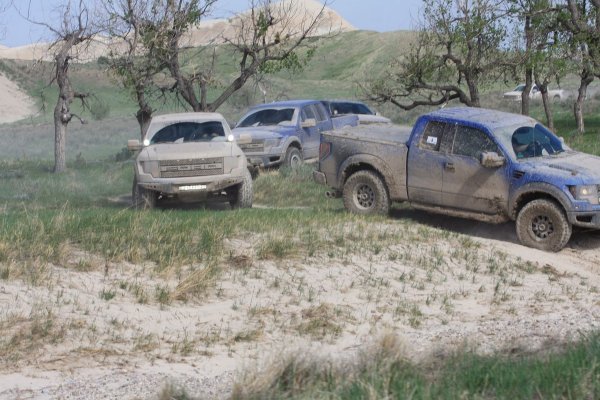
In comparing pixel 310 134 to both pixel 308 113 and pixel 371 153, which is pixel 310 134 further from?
pixel 371 153

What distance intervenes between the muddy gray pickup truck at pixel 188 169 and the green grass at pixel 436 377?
936 cm

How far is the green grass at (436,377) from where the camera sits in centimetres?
563

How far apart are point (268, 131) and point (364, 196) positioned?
7520mm

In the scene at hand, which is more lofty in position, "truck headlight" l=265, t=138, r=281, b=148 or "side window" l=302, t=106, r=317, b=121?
"side window" l=302, t=106, r=317, b=121

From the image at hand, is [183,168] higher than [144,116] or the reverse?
the reverse

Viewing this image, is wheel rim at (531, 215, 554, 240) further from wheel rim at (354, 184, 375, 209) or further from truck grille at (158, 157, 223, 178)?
truck grille at (158, 157, 223, 178)

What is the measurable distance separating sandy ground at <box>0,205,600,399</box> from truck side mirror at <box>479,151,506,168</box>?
4.34 ft

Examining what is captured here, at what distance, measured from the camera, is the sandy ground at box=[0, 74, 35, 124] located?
7794cm

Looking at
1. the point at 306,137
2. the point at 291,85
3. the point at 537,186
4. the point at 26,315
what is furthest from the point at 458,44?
the point at 291,85

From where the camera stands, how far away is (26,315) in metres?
8.66

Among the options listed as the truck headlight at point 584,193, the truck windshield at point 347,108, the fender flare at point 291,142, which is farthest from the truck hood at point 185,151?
the truck windshield at point 347,108

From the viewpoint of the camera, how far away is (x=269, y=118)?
906 inches

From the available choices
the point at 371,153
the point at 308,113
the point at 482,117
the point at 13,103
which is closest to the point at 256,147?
the point at 308,113

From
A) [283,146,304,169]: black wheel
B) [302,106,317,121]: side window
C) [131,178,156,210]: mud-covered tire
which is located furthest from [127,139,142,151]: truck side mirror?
[302,106,317,121]: side window
